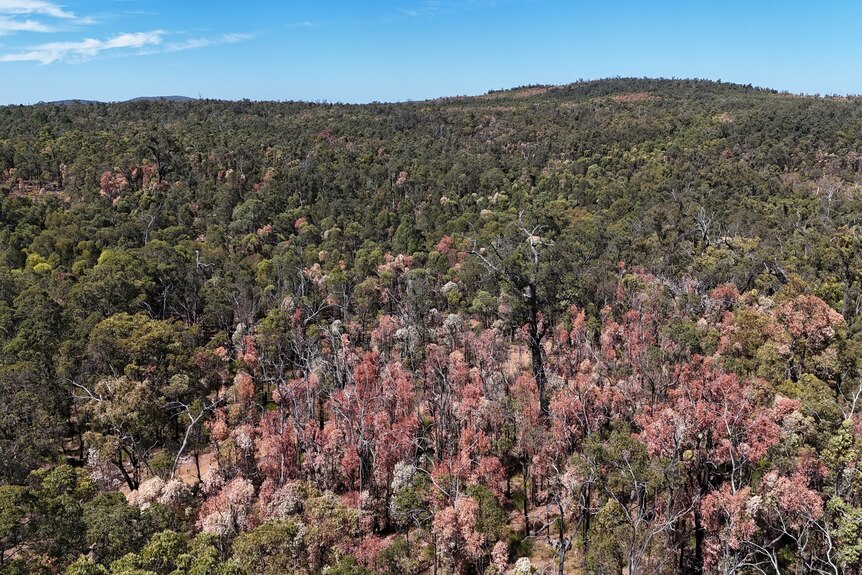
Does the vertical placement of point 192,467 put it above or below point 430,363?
below

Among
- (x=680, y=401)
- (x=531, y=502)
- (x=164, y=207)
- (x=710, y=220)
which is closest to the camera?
(x=680, y=401)

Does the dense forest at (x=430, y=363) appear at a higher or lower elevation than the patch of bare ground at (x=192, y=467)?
higher

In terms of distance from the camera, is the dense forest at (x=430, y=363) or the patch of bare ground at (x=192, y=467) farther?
the patch of bare ground at (x=192, y=467)

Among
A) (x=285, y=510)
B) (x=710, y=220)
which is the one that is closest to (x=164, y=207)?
(x=285, y=510)

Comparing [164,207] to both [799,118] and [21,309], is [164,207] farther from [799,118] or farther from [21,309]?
[799,118]

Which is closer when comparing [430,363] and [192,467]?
[192,467]

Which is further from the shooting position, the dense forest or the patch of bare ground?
the patch of bare ground

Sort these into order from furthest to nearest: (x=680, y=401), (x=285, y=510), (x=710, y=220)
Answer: (x=710, y=220) → (x=680, y=401) → (x=285, y=510)

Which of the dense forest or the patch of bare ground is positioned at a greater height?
the dense forest
